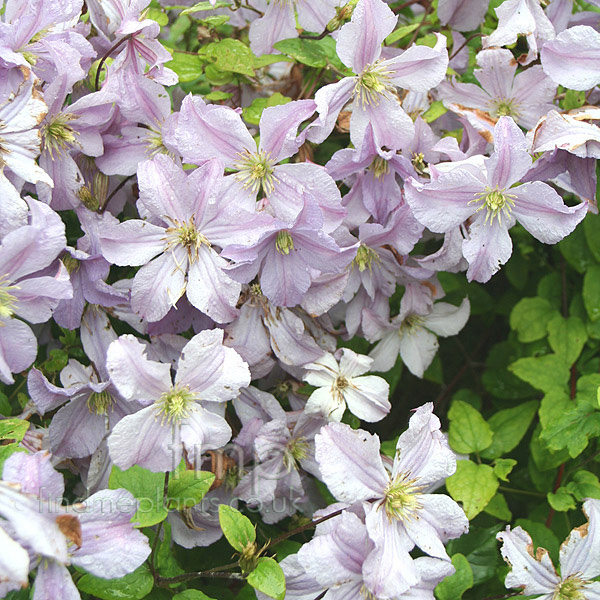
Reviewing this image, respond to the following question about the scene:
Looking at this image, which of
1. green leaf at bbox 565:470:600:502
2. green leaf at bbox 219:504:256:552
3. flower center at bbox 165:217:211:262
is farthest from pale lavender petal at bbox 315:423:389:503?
green leaf at bbox 565:470:600:502

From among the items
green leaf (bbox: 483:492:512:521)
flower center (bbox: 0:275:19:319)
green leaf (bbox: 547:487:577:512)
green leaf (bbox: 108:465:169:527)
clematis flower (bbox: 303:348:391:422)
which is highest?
flower center (bbox: 0:275:19:319)

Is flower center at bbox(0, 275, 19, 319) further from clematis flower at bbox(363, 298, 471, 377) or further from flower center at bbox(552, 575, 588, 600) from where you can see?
flower center at bbox(552, 575, 588, 600)

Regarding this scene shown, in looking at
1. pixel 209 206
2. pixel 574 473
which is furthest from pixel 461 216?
pixel 574 473

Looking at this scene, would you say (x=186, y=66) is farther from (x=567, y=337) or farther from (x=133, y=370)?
(x=567, y=337)

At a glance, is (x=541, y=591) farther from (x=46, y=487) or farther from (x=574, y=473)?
(x=46, y=487)

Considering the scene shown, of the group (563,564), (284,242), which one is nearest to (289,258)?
(284,242)

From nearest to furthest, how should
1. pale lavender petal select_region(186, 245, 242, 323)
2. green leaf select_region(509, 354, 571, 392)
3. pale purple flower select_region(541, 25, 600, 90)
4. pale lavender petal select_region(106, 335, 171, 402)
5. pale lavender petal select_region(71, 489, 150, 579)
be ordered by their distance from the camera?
pale lavender petal select_region(71, 489, 150, 579)
pale lavender petal select_region(106, 335, 171, 402)
pale lavender petal select_region(186, 245, 242, 323)
pale purple flower select_region(541, 25, 600, 90)
green leaf select_region(509, 354, 571, 392)
